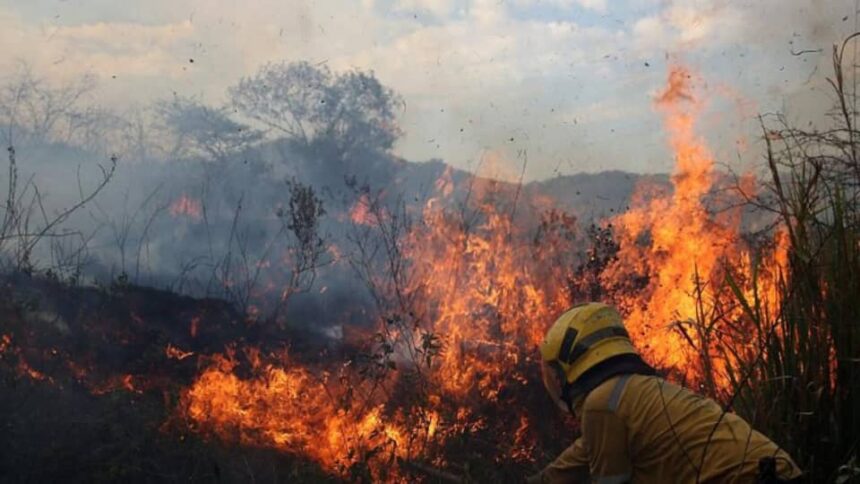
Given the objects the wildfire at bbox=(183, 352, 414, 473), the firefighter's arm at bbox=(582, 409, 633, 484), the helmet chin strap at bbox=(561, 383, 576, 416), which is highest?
the helmet chin strap at bbox=(561, 383, 576, 416)

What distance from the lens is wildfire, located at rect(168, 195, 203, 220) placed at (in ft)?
45.9

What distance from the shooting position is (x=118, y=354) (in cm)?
884

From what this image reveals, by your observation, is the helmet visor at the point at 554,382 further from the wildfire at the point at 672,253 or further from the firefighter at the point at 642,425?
the wildfire at the point at 672,253

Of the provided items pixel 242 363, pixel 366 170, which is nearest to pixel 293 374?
pixel 242 363

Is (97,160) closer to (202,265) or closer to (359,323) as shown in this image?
(202,265)

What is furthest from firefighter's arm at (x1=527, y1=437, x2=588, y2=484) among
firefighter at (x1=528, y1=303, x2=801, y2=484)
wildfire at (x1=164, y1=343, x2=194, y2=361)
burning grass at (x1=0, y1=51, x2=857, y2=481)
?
wildfire at (x1=164, y1=343, x2=194, y2=361)

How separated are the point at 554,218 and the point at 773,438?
6.95m

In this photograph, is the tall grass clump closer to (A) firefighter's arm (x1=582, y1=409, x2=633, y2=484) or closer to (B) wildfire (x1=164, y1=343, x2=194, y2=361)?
(A) firefighter's arm (x1=582, y1=409, x2=633, y2=484)

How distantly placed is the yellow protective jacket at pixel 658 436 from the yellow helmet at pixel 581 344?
14 centimetres

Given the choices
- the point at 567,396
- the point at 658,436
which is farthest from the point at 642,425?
the point at 567,396

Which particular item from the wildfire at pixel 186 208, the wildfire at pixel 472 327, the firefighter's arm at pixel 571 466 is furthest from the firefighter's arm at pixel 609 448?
the wildfire at pixel 186 208

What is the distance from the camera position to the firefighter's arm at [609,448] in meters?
3.23

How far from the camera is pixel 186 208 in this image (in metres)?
14.2

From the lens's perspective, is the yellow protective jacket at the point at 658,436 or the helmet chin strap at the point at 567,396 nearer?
the yellow protective jacket at the point at 658,436
